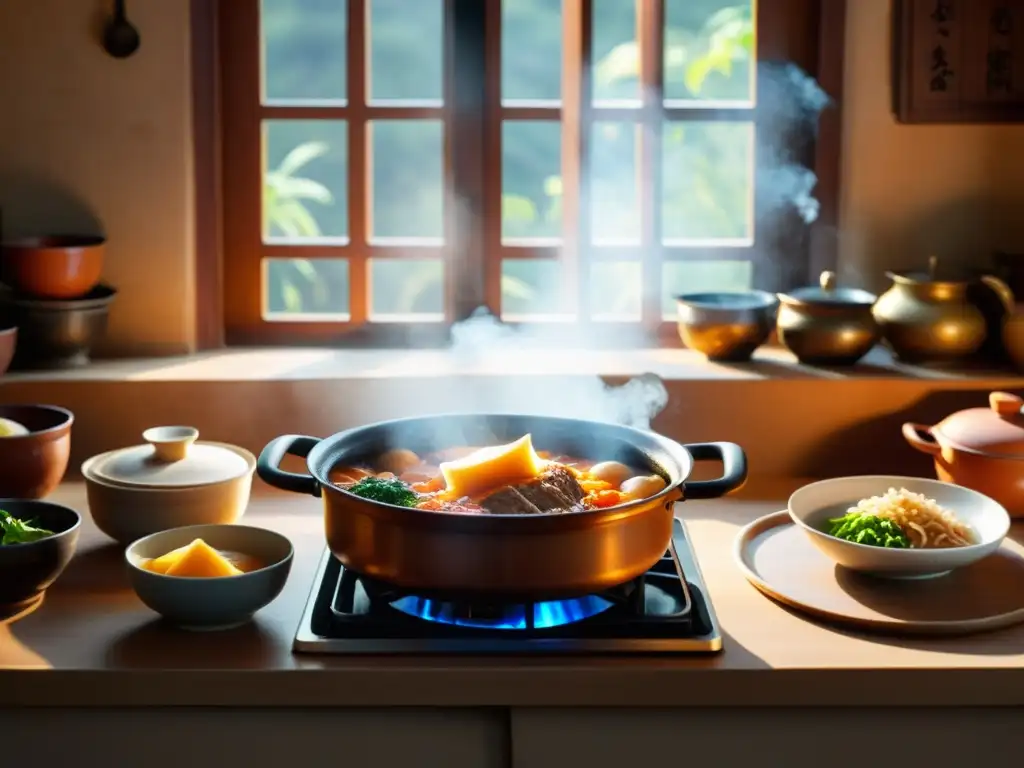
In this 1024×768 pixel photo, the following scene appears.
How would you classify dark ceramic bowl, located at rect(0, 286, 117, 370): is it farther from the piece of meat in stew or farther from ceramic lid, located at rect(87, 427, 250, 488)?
the piece of meat in stew

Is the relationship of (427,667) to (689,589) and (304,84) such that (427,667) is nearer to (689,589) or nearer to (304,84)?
(689,589)

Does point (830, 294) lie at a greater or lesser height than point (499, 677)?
greater

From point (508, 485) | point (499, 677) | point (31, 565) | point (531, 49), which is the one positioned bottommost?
point (499, 677)

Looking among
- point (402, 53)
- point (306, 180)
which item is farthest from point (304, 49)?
point (306, 180)

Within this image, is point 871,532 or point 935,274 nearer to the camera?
point 871,532

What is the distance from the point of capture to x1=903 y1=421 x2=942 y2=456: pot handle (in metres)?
2.19

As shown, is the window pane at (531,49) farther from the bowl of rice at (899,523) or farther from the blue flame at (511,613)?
the blue flame at (511,613)

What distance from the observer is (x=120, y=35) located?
257cm

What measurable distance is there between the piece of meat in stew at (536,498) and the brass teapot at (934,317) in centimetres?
112

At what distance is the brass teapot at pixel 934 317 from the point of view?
2.49 metres

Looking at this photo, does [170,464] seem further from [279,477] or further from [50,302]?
[50,302]

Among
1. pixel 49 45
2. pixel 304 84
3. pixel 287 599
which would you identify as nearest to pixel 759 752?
pixel 287 599

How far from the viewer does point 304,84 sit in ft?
27.5

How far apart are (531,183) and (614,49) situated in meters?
1.46
